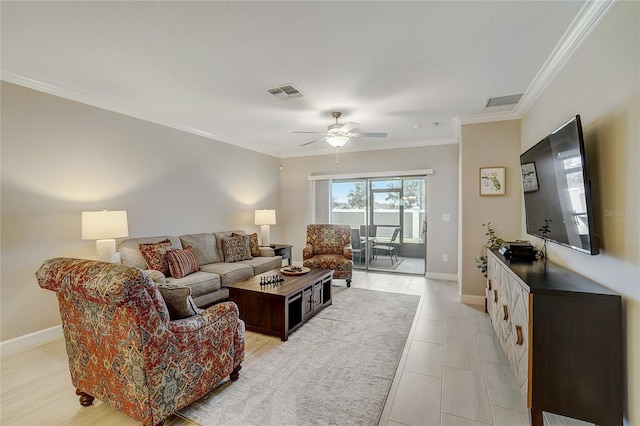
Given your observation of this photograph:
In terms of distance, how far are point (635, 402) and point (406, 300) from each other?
275 centimetres

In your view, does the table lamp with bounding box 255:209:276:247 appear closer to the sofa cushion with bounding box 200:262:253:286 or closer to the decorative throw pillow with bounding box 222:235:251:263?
the decorative throw pillow with bounding box 222:235:251:263

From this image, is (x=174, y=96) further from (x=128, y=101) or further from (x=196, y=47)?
(x=196, y=47)

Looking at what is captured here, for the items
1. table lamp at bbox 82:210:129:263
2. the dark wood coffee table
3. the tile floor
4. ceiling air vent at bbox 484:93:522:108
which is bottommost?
the tile floor

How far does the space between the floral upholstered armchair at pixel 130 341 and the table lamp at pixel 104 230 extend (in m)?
1.32

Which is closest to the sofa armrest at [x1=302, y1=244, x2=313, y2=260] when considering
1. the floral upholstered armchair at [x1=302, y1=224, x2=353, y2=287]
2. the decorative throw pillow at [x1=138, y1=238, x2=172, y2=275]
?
the floral upholstered armchair at [x1=302, y1=224, x2=353, y2=287]

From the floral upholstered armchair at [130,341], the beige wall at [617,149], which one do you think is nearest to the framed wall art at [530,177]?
the beige wall at [617,149]

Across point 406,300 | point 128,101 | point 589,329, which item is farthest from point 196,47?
point 406,300

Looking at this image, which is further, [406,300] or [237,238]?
[237,238]

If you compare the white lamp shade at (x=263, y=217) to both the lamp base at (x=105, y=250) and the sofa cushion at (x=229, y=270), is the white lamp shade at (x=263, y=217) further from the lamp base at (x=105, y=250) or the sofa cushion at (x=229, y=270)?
the lamp base at (x=105, y=250)

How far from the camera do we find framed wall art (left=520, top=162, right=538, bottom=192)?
2.57 meters

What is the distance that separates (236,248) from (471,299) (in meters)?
3.62

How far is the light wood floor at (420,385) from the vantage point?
1.88 meters

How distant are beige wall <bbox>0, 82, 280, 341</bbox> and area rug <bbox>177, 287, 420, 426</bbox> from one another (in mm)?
2358

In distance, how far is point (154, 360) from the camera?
1646 millimetres
